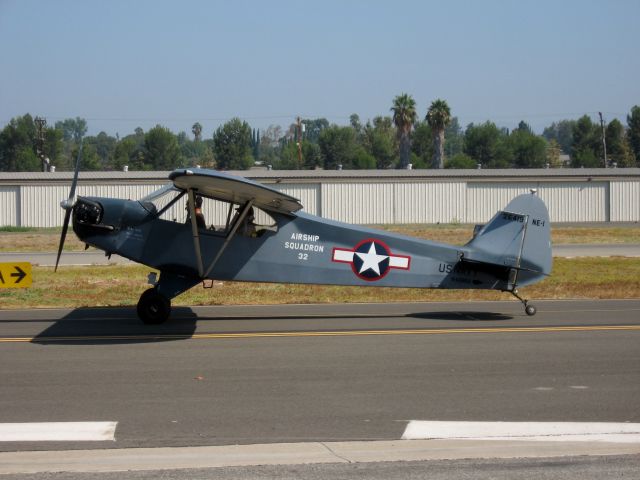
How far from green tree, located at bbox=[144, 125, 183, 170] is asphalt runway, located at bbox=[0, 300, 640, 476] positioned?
73.2 m

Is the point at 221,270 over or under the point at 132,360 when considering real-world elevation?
over

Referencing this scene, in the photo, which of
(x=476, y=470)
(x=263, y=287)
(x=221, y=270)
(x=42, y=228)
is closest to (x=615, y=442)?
(x=476, y=470)

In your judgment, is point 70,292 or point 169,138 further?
point 169,138

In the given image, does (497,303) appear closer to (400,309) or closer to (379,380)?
(400,309)

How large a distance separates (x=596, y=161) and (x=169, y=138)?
52956 mm

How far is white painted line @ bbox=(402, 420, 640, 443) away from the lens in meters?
7.19

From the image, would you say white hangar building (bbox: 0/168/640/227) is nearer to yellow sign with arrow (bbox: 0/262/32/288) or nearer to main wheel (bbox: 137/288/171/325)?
yellow sign with arrow (bbox: 0/262/32/288)

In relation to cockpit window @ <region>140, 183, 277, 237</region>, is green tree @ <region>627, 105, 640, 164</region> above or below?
above

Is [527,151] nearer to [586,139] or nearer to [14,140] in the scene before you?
[586,139]

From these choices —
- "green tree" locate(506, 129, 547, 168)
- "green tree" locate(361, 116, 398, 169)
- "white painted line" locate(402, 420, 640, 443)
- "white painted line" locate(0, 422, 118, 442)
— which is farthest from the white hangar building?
"green tree" locate(361, 116, 398, 169)

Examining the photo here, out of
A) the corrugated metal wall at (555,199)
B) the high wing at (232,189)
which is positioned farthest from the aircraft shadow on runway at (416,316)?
the corrugated metal wall at (555,199)

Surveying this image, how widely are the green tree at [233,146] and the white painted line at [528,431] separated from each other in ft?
279

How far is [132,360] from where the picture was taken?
35.2 ft

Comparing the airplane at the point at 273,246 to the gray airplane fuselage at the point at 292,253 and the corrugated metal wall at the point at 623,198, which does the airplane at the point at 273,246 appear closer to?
the gray airplane fuselage at the point at 292,253
